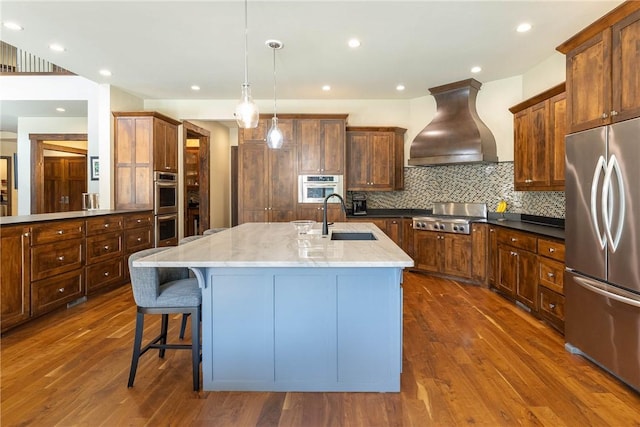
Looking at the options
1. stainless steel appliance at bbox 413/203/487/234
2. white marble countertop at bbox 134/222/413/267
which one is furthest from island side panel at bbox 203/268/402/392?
stainless steel appliance at bbox 413/203/487/234

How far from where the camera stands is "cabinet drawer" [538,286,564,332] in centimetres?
295

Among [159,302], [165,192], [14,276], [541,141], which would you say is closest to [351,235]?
[159,302]

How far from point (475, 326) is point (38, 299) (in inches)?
160

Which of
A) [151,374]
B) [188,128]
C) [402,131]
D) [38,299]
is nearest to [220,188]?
[188,128]

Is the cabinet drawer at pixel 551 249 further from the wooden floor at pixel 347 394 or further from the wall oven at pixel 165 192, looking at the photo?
the wall oven at pixel 165 192

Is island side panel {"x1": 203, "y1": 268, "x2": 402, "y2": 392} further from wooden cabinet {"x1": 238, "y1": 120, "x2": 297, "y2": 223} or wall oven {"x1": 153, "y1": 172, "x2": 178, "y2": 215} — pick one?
wall oven {"x1": 153, "y1": 172, "x2": 178, "y2": 215}

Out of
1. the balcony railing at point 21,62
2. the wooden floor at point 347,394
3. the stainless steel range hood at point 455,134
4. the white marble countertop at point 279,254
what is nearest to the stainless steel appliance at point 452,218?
the stainless steel range hood at point 455,134

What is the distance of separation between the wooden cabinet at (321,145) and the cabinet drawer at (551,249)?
2894mm

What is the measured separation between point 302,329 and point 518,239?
2.75 metres

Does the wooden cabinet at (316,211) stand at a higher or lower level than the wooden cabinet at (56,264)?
higher

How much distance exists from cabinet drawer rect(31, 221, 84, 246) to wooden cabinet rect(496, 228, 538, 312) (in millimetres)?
4651

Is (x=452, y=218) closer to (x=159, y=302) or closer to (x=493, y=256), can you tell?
(x=493, y=256)

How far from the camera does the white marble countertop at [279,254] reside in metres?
1.79

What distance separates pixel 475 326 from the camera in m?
3.19
